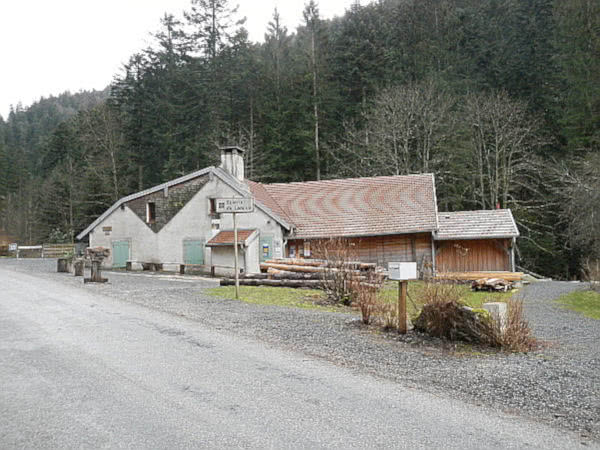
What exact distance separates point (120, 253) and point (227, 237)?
7.47m

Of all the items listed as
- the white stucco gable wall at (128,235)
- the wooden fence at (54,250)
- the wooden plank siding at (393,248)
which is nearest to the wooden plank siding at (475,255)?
the wooden plank siding at (393,248)

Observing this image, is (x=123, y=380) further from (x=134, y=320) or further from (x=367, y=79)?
(x=367, y=79)

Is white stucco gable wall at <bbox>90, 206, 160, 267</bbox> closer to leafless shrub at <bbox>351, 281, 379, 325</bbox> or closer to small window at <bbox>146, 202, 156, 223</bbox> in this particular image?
small window at <bbox>146, 202, 156, 223</bbox>

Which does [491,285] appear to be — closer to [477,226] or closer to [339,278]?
[477,226]

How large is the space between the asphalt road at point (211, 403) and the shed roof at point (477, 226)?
1991 centimetres

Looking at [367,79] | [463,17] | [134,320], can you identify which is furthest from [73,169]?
[134,320]

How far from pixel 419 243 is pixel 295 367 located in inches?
825

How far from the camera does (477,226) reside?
27.3m

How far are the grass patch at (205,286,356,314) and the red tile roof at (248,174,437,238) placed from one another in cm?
983

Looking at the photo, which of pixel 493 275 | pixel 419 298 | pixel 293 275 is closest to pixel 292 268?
pixel 293 275

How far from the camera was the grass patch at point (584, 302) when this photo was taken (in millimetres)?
15548

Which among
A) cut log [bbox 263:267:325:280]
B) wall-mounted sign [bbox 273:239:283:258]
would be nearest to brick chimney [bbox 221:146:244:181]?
wall-mounted sign [bbox 273:239:283:258]

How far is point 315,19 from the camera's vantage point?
1619 inches

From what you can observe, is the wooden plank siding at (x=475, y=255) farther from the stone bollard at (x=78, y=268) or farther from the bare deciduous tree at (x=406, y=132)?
the stone bollard at (x=78, y=268)
